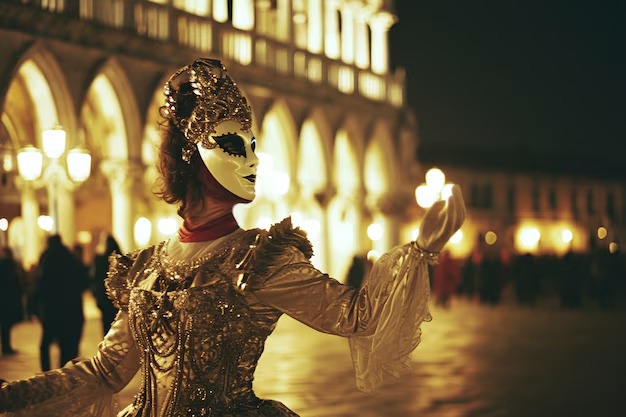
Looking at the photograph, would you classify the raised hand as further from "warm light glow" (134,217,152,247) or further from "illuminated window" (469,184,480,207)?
"illuminated window" (469,184,480,207)

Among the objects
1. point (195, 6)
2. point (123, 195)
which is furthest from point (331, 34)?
point (123, 195)

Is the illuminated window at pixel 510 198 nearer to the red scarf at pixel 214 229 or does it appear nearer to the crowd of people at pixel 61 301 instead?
the crowd of people at pixel 61 301

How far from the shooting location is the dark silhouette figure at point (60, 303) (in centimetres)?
1072

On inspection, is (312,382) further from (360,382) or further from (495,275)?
(495,275)

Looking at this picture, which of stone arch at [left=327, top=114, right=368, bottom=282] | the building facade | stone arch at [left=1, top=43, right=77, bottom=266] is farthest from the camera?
stone arch at [left=327, top=114, right=368, bottom=282]

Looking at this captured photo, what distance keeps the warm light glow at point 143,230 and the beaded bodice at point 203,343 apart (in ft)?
66.8

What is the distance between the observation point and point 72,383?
3162 millimetres

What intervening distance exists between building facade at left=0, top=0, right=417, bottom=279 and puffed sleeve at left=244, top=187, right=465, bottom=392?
1025 cm

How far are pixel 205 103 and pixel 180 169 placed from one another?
7.3 inches

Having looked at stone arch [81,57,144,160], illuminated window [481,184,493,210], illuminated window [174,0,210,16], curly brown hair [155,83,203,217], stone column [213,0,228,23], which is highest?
stone column [213,0,228,23]

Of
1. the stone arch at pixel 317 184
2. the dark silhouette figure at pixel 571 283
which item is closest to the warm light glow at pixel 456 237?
the dark silhouette figure at pixel 571 283

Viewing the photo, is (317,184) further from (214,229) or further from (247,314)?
(247,314)

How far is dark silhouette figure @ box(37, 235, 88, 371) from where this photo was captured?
422 inches

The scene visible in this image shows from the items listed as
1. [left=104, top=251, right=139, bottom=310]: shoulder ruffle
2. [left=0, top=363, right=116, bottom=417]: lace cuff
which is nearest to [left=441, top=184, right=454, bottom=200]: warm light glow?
[left=104, top=251, right=139, bottom=310]: shoulder ruffle
